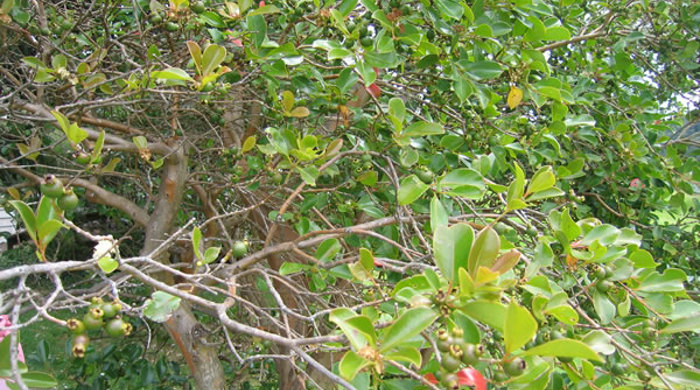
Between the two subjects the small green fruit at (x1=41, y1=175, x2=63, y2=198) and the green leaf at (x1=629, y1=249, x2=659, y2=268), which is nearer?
the small green fruit at (x1=41, y1=175, x2=63, y2=198)

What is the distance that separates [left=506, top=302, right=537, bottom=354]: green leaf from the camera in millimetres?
748

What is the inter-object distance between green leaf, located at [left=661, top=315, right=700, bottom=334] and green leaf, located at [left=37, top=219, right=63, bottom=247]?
4.61 ft

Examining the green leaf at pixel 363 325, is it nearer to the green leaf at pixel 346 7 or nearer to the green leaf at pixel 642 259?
→ the green leaf at pixel 642 259

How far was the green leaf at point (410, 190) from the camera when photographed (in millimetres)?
1322

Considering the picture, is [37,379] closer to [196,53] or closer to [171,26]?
[196,53]

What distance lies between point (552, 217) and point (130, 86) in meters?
1.43

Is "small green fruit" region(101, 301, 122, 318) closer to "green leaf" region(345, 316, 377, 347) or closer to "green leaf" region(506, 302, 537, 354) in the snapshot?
"green leaf" region(345, 316, 377, 347)

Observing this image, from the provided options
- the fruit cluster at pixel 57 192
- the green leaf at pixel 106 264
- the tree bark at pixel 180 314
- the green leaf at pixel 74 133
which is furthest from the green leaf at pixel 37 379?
the tree bark at pixel 180 314

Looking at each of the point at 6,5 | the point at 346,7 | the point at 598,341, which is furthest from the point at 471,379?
the point at 6,5

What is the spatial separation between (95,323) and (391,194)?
1076mm

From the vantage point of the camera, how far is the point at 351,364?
80 cm

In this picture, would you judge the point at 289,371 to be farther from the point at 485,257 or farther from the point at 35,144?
the point at 485,257

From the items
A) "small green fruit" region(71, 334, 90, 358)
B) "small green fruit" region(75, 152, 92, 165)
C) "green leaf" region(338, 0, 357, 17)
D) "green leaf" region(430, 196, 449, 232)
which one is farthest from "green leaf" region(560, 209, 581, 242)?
"small green fruit" region(75, 152, 92, 165)

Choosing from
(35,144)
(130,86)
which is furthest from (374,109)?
(35,144)
